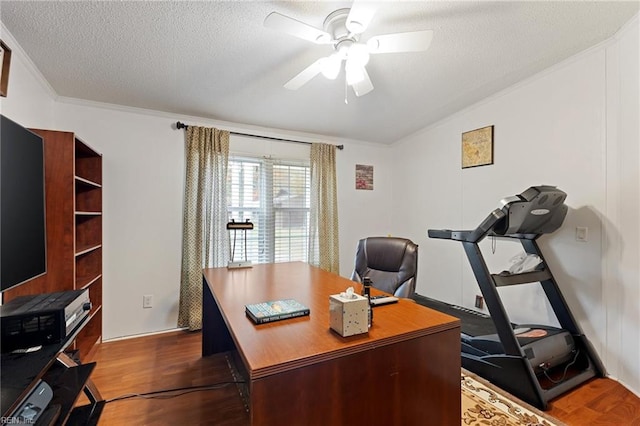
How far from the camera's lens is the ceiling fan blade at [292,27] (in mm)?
1372

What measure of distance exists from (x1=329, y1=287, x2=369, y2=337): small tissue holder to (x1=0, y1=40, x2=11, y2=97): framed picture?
215 cm

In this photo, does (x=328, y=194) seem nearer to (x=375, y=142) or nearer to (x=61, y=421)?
(x=375, y=142)

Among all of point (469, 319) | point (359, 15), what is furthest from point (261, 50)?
point (469, 319)

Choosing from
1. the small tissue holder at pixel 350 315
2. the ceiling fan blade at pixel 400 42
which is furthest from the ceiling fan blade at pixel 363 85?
the small tissue holder at pixel 350 315

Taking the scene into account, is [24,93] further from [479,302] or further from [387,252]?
[479,302]

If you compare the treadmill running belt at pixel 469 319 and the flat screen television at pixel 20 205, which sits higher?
the flat screen television at pixel 20 205

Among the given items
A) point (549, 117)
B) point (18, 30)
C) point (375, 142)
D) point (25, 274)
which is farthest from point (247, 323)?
point (375, 142)

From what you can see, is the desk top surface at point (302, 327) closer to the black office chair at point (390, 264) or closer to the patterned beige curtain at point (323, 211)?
the black office chair at point (390, 264)

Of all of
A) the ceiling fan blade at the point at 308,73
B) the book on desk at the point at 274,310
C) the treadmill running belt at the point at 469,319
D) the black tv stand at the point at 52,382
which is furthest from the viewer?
the treadmill running belt at the point at 469,319

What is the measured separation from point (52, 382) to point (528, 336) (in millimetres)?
2878

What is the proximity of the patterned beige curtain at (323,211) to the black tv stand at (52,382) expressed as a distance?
2.42 metres

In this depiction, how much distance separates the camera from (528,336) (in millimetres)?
2094

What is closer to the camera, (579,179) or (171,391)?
(171,391)

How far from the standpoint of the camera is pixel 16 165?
115 cm
